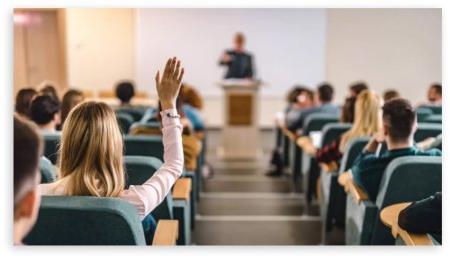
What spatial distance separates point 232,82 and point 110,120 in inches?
171

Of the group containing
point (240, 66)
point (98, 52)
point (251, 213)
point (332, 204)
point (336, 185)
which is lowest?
point (251, 213)

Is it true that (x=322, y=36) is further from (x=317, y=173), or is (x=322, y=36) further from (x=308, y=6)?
(x=308, y=6)

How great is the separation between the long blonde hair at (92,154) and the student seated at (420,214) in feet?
3.44

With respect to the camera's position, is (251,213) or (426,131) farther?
(251,213)

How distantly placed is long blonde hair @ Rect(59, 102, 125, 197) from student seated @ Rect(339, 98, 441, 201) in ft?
4.50

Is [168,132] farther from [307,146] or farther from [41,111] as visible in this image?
[307,146]

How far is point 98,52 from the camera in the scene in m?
8.23

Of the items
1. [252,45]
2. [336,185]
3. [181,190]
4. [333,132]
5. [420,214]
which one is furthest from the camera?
[252,45]

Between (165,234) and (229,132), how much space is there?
4.33 m

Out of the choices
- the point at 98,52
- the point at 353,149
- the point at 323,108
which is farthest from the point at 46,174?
the point at 98,52

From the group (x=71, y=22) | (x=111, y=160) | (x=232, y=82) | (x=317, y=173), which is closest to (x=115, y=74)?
(x=71, y=22)

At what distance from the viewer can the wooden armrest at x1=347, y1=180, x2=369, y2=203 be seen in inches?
115

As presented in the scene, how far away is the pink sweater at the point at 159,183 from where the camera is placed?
2.09 meters

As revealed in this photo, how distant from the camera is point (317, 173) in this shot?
15.0ft
